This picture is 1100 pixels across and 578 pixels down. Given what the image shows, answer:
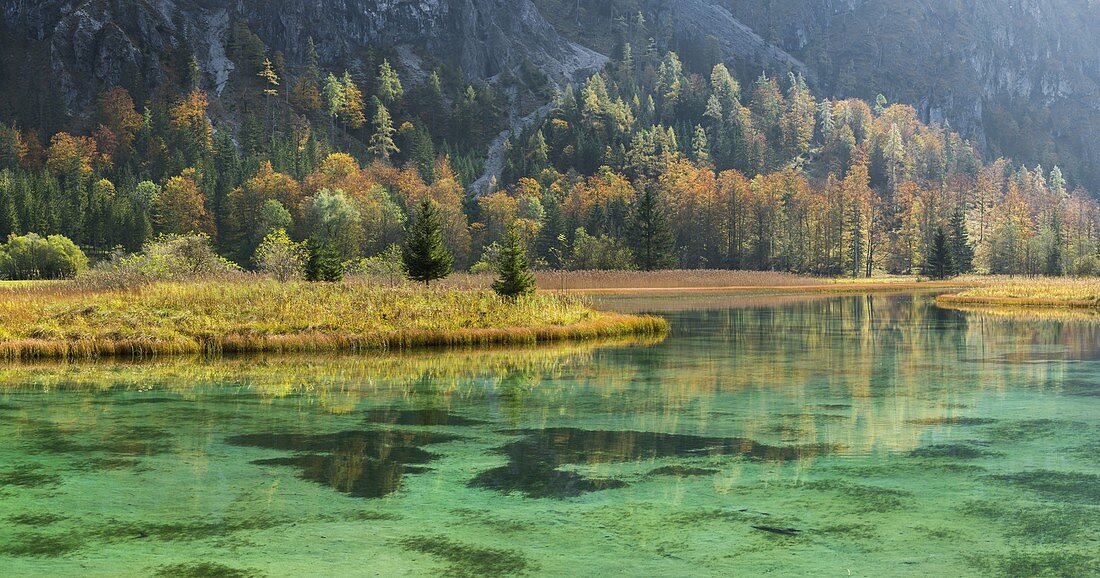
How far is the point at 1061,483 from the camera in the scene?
50.2ft

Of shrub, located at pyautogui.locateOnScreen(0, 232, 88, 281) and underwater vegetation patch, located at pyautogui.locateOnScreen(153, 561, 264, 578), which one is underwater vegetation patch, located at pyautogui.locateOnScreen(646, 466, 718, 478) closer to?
underwater vegetation patch, located at pyautogui.locateOnScreen(153, 561, 264, 578)

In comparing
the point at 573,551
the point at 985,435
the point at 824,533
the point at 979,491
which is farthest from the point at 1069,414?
the point at 573,551

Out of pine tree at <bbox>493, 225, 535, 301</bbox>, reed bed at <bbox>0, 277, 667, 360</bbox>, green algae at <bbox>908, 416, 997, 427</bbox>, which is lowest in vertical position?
green algae at <bbox>908, 416, 997, 427</bbox>

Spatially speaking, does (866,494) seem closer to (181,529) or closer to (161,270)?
(181,529)

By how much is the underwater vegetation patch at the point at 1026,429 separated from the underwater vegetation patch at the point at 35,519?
630 inches

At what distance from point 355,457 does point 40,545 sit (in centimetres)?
599

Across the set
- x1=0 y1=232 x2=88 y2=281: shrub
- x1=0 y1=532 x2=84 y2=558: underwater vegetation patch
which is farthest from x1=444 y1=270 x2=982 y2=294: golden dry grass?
x1=0 y1=532 x2=84 y2=558: underwater vegetation patch

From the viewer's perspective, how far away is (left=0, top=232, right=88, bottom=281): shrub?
344 ft

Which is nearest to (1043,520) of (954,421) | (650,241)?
(954,421)

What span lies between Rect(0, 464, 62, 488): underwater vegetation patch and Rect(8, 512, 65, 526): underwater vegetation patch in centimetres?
185

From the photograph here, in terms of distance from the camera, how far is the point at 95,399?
24969mm

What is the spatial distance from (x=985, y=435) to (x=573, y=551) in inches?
446

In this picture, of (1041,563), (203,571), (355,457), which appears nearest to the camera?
(203,571)

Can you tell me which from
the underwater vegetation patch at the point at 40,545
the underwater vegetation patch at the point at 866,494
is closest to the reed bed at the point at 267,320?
the underwater vegetation patch at the point at 40,545
